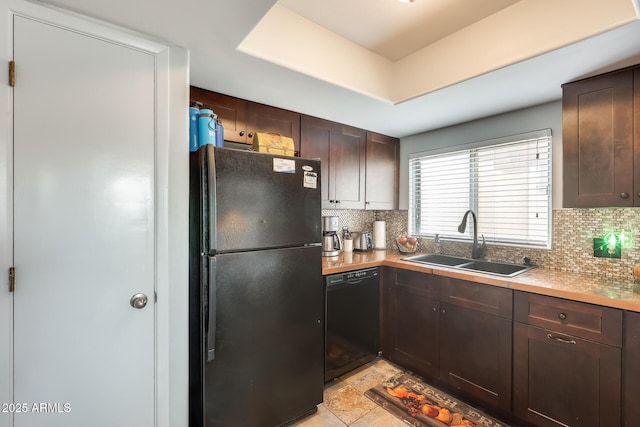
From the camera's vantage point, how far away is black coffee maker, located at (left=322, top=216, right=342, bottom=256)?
2.62m

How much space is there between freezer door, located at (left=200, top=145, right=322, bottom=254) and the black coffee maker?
0.77 meters

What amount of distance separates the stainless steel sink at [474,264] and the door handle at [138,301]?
6.48 feet

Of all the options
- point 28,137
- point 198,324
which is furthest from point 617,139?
point 28,137

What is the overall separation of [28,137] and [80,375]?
1.02m

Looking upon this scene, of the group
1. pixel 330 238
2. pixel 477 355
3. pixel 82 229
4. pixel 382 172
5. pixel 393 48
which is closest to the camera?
pixel 82 229

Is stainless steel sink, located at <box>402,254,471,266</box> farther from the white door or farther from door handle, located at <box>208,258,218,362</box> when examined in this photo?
the white door

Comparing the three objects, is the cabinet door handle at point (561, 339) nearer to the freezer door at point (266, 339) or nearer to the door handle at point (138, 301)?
the freezer door at point (266, 339)

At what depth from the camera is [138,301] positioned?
1323 mm

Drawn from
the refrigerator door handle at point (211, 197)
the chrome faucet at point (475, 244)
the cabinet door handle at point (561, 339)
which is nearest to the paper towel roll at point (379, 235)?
the chrome faucet at point (475, 244)

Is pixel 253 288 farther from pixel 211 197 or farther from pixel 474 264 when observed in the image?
pixel 474 264

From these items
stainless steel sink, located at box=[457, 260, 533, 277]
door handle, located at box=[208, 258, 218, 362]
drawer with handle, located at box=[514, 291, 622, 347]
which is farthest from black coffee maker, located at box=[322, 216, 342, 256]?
drawer with handle, located at box=[514, 291, 622, 347]

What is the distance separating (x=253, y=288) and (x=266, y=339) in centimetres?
32

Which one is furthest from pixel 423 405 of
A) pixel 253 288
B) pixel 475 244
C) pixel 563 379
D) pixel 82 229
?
pixel 82 229

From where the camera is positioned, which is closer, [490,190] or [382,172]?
[490,190]
